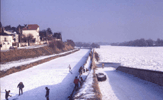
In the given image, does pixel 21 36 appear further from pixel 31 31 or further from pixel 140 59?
pixel 140 59

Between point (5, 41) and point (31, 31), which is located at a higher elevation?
point (31, 31)

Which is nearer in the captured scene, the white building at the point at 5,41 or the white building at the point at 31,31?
the white building at the point at 5,41

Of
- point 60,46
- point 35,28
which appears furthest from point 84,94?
point 60,46

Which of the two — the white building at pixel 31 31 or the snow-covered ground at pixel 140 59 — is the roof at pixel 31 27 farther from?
the snow-covered ground at pixel 140 59

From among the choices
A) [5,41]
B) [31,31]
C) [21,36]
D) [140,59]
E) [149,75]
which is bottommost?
[140,59]

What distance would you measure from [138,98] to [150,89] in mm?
2623

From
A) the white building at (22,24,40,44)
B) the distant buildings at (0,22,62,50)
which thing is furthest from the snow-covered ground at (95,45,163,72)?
the white building at (22,24,40,44)

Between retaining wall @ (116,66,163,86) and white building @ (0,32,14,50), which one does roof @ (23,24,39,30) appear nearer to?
white building @ (0,32,14,50)

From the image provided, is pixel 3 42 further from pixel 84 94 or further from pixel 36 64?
pixel 84 94

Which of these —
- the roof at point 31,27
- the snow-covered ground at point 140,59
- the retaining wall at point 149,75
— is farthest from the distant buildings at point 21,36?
the retaining wall at point 149,75

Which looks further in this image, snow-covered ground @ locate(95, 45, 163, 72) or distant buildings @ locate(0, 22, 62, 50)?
distant buildings @ locate(0, 22, 62, 50)

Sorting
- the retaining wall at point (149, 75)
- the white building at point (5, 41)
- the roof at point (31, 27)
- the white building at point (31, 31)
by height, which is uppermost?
the roof at point (31, 27)

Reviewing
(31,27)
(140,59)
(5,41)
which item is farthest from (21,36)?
(140,59)

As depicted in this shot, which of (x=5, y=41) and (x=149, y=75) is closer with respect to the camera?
(x=149, y=75)
